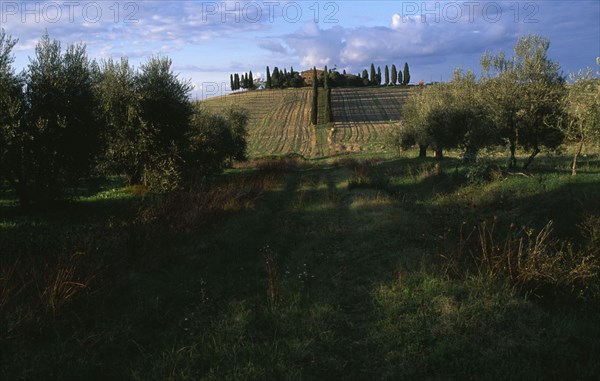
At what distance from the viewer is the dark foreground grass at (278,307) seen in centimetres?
572

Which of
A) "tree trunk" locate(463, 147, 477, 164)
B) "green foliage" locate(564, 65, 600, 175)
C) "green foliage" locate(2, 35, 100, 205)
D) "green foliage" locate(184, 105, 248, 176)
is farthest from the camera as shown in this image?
"tree trunk" locate(463, 147, 477, 164)

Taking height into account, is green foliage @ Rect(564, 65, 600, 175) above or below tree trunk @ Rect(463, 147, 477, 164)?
above

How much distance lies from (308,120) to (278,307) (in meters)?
85.4

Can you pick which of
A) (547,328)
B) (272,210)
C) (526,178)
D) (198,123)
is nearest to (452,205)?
(526,178)

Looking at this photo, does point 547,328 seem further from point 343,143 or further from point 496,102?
point 343,143

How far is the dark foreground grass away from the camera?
5.72 meters

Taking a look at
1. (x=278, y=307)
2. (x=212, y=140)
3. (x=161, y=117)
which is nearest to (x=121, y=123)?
(x=161, y=117)

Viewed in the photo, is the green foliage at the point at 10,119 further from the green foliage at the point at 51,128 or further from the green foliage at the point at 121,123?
the green foliage at the point at 121,123

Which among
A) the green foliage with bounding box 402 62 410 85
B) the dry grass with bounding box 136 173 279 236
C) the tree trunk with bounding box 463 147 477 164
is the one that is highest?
the green foliage with bounding box 402 62 410 85

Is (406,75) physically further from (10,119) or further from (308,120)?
(10,119)

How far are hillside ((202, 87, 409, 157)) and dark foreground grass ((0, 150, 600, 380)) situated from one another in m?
41.7

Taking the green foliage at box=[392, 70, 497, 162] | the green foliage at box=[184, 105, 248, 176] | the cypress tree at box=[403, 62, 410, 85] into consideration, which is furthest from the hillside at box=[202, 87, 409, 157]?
the green foliage at box=[392, 70, 497, 162]

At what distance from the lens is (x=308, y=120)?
91.0 meters

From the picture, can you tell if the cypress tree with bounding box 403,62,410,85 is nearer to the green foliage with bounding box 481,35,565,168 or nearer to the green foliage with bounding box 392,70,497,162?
the green foliage with bounding box 392,70,497,162
